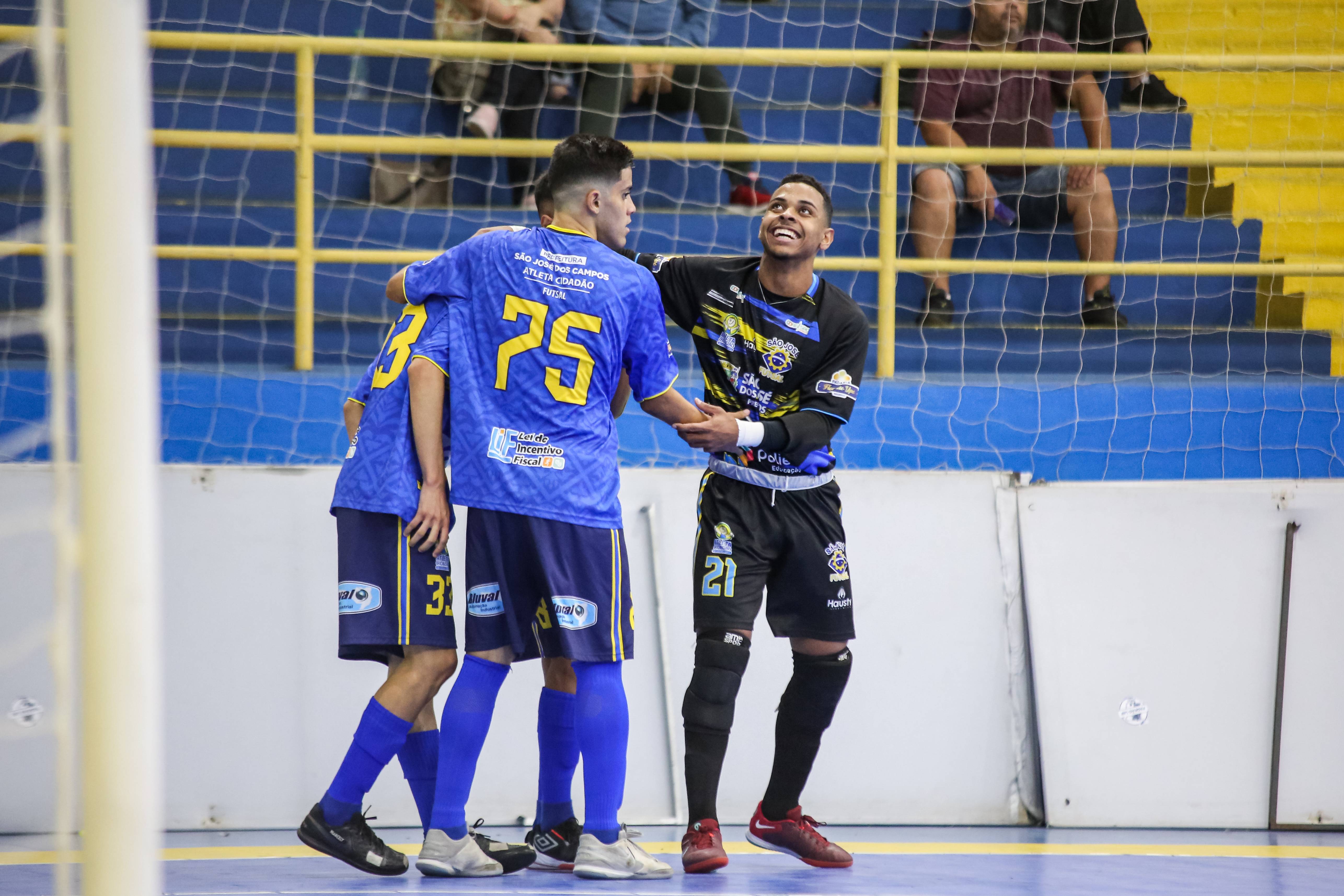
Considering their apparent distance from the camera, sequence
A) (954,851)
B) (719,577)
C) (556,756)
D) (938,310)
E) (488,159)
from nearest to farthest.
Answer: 1. (556,756)
2. (719,577)
3. (954,851)
4. (938,310)
5. (488,159)

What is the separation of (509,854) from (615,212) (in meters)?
1.82

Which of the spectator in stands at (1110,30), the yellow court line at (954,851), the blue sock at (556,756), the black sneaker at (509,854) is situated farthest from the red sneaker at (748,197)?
the black sneaker at (509,854)

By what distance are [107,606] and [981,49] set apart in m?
6.40

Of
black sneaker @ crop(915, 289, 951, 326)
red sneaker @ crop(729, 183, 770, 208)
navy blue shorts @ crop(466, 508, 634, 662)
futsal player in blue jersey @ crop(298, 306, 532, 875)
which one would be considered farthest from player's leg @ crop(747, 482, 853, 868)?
red sneaker @ crop(729, 183, 770, 208)

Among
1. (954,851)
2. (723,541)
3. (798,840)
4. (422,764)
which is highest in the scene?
(723,541)

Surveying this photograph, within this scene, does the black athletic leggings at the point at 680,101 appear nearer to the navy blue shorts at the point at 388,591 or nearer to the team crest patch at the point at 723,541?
the team crest patch at the point at 723,541

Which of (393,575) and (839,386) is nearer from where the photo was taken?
(393,575)

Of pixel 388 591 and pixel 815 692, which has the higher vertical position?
pixel 388 591

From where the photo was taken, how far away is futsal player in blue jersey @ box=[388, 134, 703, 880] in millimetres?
3426

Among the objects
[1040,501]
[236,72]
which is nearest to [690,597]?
[1040,501]

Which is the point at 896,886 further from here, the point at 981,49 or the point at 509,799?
the point at 981,49

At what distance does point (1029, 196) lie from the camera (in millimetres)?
6566

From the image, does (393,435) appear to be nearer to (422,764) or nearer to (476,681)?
(476,681)

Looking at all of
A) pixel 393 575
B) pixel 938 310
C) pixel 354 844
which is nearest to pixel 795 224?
pixel 393 575
